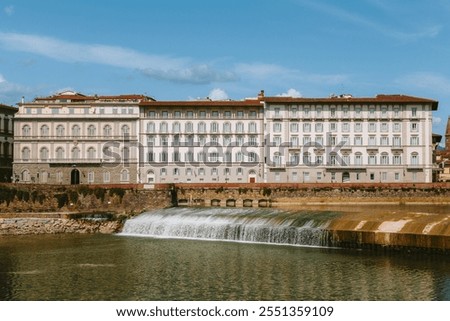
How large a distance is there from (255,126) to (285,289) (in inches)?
2162

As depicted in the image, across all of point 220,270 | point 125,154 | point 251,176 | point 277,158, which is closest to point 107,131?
point 125,154

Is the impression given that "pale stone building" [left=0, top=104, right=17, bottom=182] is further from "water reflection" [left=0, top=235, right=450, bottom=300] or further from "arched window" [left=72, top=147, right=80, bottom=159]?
"water reflection" [left=0, top=235, right=450, bottom=300]

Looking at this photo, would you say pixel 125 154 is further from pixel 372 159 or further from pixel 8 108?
pixel 372 159

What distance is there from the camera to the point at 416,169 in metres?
73.5

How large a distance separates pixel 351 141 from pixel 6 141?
47.0 metres

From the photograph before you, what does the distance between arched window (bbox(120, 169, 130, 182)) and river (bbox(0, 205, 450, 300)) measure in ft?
122

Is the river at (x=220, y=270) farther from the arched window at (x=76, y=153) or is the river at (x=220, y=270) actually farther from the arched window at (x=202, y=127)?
the arched window at (x=202, y=127)

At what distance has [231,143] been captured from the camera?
7475 centimetres

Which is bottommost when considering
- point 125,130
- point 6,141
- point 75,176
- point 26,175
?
point 75,176

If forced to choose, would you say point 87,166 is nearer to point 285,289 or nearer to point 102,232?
point 102,232

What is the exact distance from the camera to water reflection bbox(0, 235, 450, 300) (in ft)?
67.3
